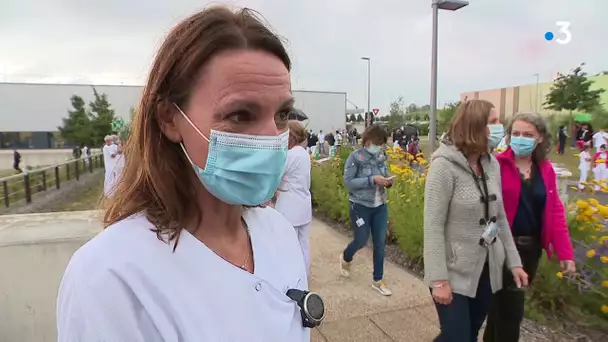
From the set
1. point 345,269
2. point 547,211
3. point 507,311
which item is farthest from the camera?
point 345,269

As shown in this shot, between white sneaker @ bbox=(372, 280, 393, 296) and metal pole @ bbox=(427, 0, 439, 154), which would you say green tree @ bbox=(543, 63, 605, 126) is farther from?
white sneaker @ bbox=(372, 280, 393, 296)

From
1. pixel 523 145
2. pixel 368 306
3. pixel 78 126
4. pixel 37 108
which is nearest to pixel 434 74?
pixel 523 145

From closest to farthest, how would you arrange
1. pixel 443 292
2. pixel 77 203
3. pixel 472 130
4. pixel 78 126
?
pixel 443 292 < pixel 472 130 < pixel 77 203 < pixel 78 126

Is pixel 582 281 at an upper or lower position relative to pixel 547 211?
lower

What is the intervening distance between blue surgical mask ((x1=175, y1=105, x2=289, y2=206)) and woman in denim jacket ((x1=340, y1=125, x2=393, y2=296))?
3.45 metres

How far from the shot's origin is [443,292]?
8.15ft

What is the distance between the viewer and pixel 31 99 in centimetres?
4581

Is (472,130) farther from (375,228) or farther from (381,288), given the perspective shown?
(381,288)

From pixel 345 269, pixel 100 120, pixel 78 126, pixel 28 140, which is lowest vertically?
pixel 345 269

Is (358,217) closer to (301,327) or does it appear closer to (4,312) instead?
(4,312)

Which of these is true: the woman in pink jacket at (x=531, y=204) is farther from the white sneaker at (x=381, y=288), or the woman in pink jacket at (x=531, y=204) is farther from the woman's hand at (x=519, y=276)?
the white sneaker at (x=381, y=288)

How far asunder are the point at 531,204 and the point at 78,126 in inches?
1297

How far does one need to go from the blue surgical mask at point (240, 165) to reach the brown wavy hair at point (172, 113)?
5cm

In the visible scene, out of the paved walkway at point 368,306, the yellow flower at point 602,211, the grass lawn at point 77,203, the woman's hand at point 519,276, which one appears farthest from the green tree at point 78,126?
the woman's hand at point 519,276
